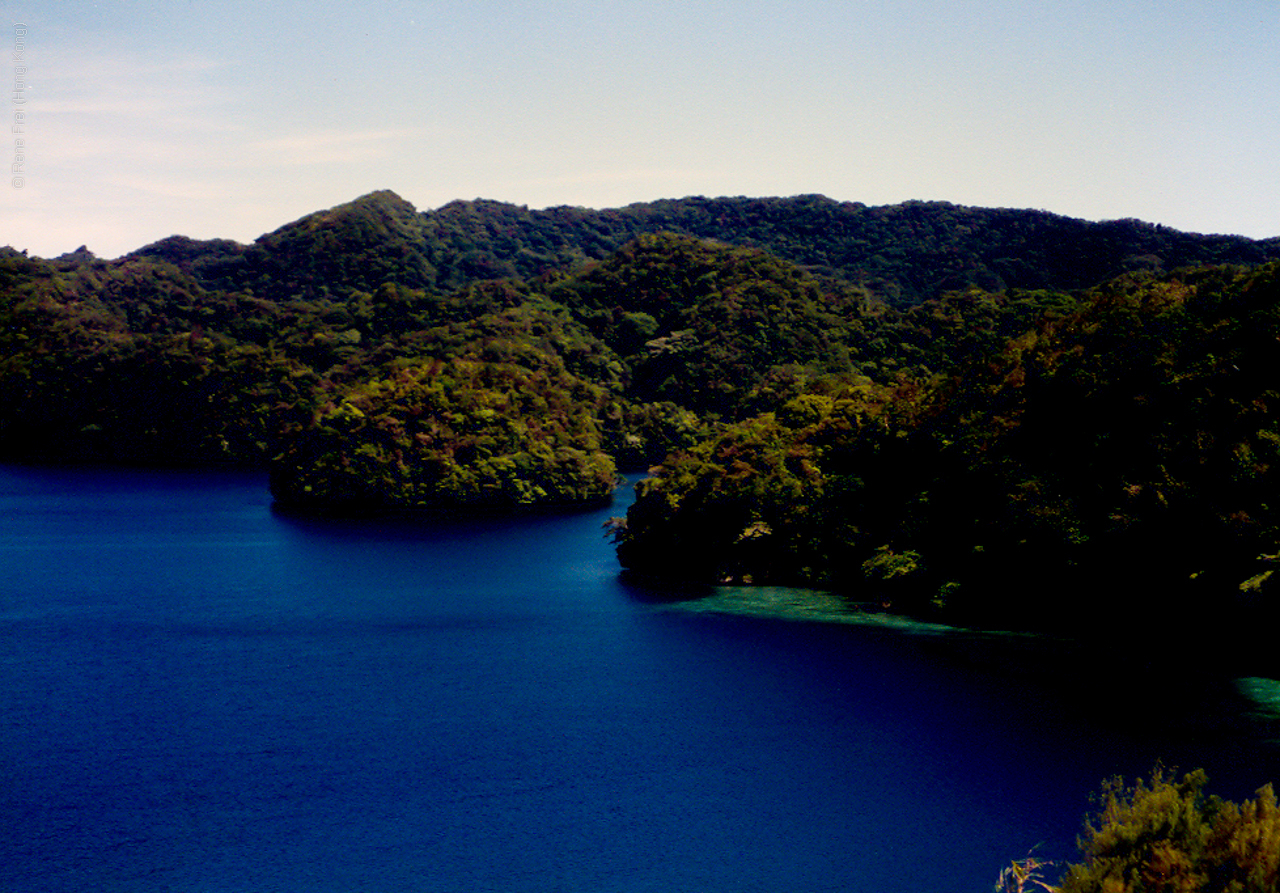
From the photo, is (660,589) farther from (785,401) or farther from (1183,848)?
(1183,848)

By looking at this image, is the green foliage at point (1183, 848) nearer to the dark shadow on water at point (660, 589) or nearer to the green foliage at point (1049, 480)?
the green foliage at point (1049, 480)

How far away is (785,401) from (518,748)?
3933 centimetres

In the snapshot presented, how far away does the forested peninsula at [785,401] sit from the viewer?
4219 centimetres

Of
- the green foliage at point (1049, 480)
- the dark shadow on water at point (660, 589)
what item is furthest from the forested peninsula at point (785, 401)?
the dark shadow on water at point (660, 589)

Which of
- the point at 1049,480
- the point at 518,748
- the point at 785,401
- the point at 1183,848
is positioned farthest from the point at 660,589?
the point at 1183,848

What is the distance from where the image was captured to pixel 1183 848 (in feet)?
53.2

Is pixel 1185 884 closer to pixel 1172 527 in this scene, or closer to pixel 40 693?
pixel 1172 527

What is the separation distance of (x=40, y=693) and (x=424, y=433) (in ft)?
179

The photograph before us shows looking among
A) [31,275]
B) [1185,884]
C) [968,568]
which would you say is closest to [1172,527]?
[968,568]

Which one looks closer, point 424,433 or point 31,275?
point 424,433

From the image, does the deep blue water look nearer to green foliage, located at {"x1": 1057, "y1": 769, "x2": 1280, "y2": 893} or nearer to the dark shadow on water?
the dark shadow on water

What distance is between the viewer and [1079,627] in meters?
47.0

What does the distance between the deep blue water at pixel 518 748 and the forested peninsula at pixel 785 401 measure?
19.5 feet

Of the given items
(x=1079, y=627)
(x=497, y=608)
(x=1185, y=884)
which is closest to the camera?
(x=1185, y=884)
